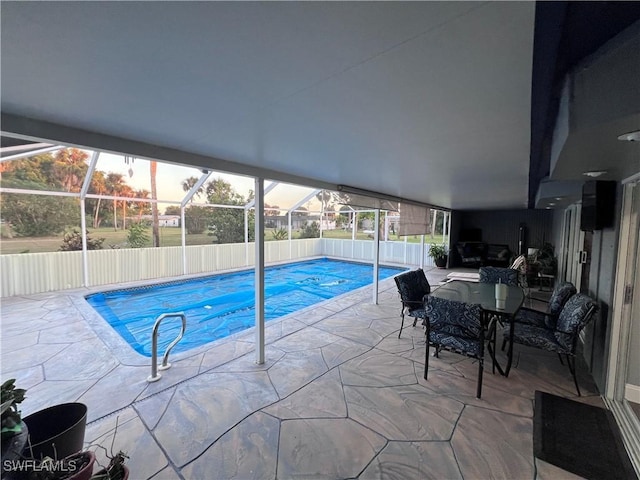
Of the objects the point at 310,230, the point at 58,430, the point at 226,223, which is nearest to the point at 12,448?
the point at 58,430

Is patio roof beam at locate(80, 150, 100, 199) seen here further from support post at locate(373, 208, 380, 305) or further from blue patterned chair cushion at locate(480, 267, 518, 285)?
blue patterned chair cushion at locate(480, 267, 518, 285)

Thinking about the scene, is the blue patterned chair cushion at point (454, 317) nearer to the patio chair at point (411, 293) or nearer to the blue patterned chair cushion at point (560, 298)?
the patio chair at point (411, 293)

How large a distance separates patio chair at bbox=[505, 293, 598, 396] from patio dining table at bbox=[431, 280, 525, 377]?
0.19m

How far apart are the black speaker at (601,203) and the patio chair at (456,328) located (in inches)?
57.4

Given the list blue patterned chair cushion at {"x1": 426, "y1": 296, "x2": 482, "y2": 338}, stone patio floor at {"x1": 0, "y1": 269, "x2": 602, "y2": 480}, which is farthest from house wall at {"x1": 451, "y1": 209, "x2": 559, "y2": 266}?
blue patterned chair cushion at {"x1": 426, "y1": 296, "x2": 482, "y2": 338}

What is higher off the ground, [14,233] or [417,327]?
[14,233]

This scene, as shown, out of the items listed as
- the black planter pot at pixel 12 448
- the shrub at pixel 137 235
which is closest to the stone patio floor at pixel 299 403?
the black planter pot at pixel 12 448

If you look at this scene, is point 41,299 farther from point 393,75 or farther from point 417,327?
point 393,75

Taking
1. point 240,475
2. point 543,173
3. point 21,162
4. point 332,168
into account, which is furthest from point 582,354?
point 21,162

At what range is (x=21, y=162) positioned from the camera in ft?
30.5

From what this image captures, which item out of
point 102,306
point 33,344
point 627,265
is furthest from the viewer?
point 102,306

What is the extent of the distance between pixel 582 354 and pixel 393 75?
4.39 meters

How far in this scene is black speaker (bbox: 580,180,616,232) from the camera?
2615 mm

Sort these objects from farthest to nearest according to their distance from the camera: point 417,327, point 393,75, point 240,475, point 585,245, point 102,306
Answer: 1. point 102,306
2. point 417,327
3. point 585,245
4. point 240,475
5. point 393,75
